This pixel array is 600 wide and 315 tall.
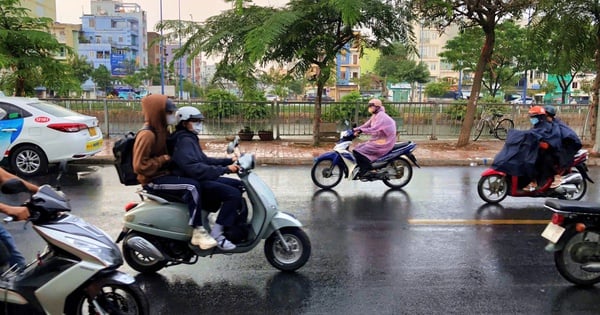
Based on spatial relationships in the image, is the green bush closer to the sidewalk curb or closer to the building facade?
the sidewalk curb

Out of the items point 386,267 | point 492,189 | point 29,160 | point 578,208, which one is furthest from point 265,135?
point 578,208

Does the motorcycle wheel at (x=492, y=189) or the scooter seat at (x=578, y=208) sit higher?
the scooter seat at (x=578, y=208)

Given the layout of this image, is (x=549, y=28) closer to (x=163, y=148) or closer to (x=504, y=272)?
(x=504, y=272)

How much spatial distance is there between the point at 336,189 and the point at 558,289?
4730 mm

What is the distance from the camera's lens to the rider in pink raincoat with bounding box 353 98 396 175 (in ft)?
28.5

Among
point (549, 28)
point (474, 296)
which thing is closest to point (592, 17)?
point (549, 28)

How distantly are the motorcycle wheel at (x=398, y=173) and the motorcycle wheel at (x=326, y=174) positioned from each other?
0.84 meters

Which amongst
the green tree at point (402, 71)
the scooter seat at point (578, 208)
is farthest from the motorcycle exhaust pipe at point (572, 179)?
the green tree at point (402, 71)

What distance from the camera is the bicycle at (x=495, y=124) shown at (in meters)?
16.4

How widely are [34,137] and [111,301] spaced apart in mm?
7255

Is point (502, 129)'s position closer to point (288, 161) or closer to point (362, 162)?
point (288, 161)

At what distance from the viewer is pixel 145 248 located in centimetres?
452

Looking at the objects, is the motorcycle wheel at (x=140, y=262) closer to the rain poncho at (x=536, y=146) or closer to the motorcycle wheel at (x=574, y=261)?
the motorcycle wheel at (x=574, y=261)

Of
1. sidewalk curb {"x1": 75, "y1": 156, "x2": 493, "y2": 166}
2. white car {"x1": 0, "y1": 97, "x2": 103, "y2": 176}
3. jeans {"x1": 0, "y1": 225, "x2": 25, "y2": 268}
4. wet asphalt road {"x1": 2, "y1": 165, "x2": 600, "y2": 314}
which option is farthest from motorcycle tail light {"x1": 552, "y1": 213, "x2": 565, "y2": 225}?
white car {"x1": 0, "y1": 97, "x2": 103, "y2": 176}
